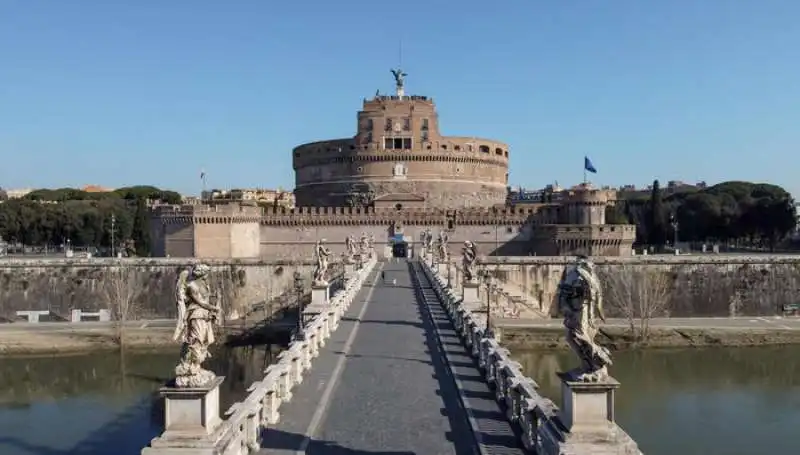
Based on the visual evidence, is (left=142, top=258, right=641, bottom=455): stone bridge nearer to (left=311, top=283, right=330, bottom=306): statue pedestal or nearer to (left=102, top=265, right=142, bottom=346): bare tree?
(left=311, top=283, right=330, bottom=306): statue pedestal

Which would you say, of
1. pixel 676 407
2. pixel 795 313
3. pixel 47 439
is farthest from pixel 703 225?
pixel 47 439

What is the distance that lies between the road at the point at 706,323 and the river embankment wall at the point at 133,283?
13423mm

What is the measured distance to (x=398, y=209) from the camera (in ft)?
198

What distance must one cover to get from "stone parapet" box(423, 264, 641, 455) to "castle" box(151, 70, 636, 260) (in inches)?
1438

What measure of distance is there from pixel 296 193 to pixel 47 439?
5002 cm

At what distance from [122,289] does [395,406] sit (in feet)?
113

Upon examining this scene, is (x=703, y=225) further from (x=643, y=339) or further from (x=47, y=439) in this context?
(x=47, y=439)

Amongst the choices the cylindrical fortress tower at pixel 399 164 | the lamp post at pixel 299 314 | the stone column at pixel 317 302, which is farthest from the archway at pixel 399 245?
the stone column at pixel 317 302

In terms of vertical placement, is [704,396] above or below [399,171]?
below

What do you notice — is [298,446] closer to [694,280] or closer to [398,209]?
[694,280]

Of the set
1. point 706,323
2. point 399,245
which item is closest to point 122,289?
point 399,245

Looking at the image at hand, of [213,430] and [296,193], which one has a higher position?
[296,193]

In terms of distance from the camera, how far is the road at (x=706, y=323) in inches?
1596

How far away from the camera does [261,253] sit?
58.3 meters
